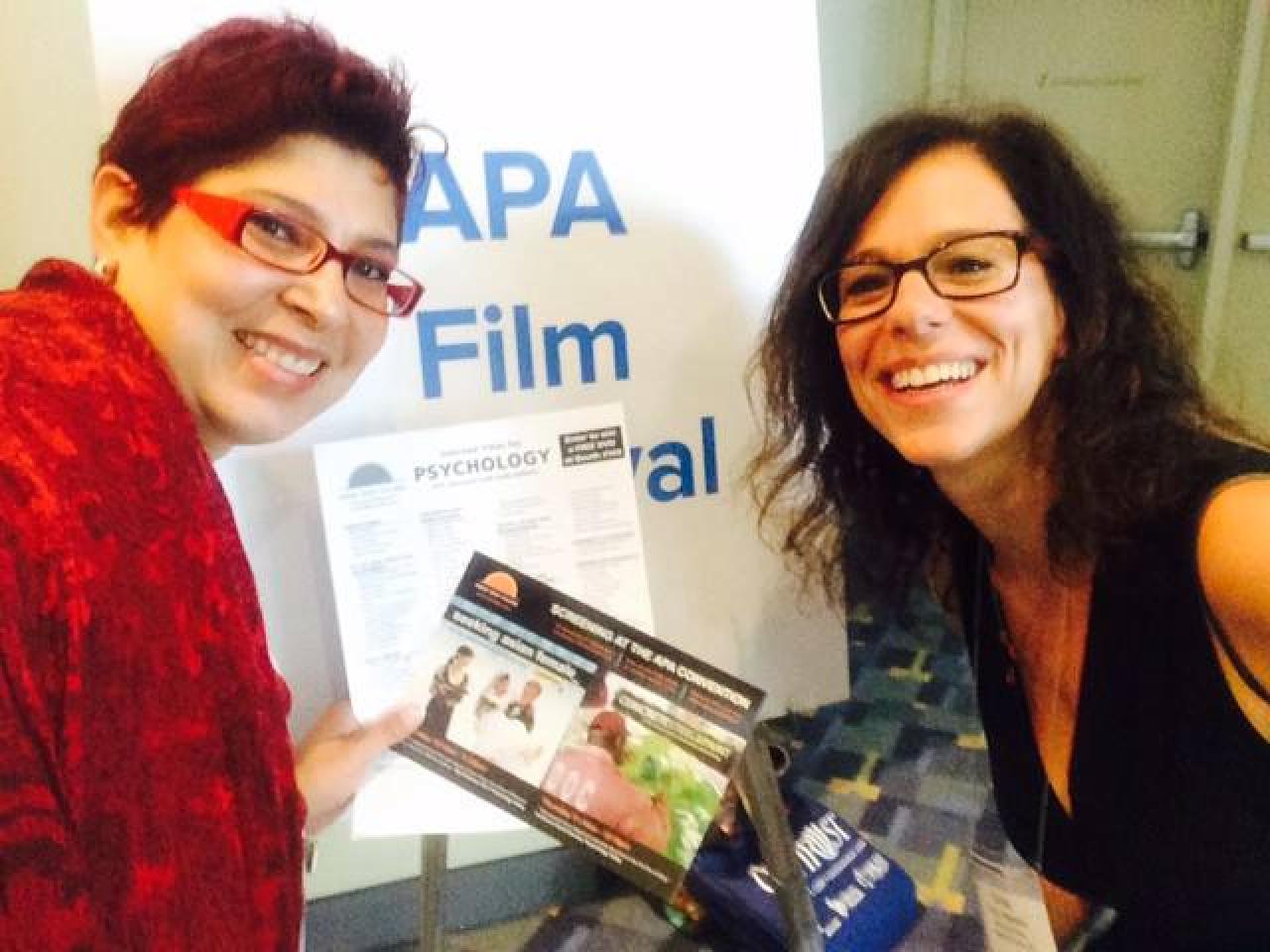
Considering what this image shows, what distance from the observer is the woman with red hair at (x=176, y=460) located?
0.58m

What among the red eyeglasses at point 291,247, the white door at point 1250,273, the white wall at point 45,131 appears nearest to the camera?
the red eyeglasses at point 291,247

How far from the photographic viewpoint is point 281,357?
2.66 feet

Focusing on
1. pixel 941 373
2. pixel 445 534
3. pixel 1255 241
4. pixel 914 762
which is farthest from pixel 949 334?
pixel 1255 241

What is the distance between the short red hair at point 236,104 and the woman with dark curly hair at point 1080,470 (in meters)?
0.47

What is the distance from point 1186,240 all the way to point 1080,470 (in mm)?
1831

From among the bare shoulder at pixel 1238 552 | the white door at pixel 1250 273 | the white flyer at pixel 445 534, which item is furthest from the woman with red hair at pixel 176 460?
the white door at pixel 1250 273

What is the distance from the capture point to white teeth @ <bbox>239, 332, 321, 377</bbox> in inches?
A: 31.4

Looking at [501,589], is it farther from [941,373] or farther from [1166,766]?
[1166,766]

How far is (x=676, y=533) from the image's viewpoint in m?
1.18

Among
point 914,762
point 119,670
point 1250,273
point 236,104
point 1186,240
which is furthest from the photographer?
point 1186,240

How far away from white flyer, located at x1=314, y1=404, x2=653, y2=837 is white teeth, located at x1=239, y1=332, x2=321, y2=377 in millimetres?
137

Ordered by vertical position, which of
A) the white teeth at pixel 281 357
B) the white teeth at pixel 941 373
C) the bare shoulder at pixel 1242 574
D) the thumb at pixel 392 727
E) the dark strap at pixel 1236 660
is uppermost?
the white teeth at pixel 281 357

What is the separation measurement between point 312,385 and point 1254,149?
2253 mm

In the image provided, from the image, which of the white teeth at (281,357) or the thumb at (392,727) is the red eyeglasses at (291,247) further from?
the thumb at (392,727)
